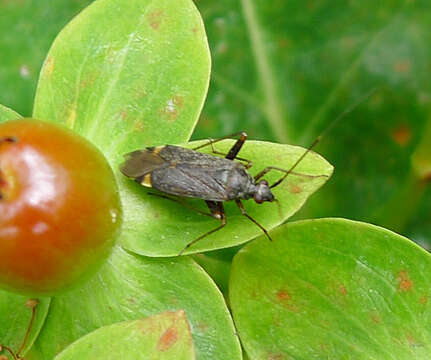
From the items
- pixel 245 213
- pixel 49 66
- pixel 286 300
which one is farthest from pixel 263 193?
pixel 49 66

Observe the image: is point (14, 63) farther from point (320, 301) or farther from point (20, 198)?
point (320, 301)

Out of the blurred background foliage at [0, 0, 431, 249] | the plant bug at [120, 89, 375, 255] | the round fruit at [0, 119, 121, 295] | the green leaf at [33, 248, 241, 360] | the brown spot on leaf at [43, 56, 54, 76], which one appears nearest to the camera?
the round fruit at [0, 119, 121, 295]

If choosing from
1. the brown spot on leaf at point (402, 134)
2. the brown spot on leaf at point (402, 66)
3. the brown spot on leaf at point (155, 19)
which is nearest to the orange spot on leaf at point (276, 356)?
the brown spot on leaf at point (155, 19)

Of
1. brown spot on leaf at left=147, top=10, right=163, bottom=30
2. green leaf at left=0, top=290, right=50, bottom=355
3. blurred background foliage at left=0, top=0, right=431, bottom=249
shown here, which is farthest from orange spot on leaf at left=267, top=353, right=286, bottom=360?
blurred background foliage at left=0, top=0, right=431, bottom=249

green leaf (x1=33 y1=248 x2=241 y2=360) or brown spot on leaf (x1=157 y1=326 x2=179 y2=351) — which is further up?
brown spot on leaf (x1=157 y1=326 x2=179 y2=351)

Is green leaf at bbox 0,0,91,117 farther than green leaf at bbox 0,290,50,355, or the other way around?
green leaf at bbox 0,0,91,117

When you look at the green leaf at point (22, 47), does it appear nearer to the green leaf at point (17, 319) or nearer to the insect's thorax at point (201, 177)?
the insect's thorax at point (201, 177)

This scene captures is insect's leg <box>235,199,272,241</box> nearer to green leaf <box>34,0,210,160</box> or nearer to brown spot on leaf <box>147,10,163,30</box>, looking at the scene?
green leaf <box>34,0,210,160</box>

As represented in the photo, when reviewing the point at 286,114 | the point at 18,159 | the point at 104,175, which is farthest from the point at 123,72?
the point at 286,114
